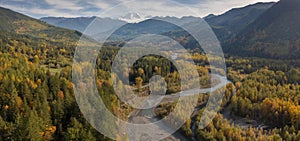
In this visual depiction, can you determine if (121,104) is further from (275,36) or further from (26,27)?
(26,27)

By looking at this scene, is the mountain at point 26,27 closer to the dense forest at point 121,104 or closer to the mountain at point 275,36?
the dense forest at point 121,104

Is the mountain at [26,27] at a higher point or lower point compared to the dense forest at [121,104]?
higher

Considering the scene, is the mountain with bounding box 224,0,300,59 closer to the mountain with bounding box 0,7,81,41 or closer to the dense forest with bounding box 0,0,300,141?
the dense forest with bounding box 0,0,300,141

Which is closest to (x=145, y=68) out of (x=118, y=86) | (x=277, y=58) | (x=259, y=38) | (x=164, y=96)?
(x=164, y=96)

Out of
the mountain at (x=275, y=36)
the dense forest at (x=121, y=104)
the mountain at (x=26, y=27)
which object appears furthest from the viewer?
the mountain at (x=26, y=27)

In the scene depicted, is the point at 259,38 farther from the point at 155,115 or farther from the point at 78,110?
the point at 78,110

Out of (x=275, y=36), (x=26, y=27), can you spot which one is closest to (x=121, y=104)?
(x=275, y=36)

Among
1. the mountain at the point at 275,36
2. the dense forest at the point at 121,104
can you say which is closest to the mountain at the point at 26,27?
the dense forest at the point at 121,104

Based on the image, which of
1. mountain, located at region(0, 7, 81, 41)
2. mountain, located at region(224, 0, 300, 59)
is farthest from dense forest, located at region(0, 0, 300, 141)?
mountain, located at region(0, 7, 81, 41)

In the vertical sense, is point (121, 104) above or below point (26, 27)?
below
